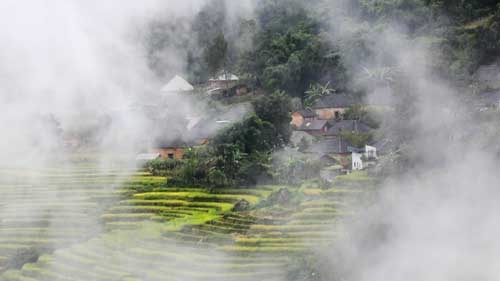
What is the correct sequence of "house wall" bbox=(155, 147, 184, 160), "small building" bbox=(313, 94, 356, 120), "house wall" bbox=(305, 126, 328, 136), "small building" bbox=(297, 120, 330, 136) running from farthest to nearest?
"small building" bbox=(313, 94, 356, 120) → "small building" bbox=(297, 120, 330, 136) → "house wall" bbox=(305, 126, 328, 136) → "house wall" bbox=(155, 147, 184, 160)

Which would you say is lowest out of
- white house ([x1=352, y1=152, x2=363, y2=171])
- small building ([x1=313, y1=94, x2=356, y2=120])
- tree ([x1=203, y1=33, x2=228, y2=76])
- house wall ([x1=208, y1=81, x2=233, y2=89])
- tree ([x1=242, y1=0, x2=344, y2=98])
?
white house ([x1=352, y1=152, x2=363, y2=171])

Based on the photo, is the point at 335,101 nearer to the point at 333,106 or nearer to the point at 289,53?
the point at 333,106

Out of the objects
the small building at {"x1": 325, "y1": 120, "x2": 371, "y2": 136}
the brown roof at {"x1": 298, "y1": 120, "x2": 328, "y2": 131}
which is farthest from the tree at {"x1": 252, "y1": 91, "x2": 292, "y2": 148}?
the brown roof at {"x1": 298, "y1": 120, "x2": 328, "y2": 131}

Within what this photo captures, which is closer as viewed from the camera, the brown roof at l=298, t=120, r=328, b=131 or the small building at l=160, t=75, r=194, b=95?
the small building at l=160, t=75, r=194, b=95

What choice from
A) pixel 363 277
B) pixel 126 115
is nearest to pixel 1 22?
pixel 126 115

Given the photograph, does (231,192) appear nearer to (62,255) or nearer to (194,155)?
(194,155)

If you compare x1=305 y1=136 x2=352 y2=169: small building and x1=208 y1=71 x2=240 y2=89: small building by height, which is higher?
x1=208 y1=71 x2=240 y2=89: small building

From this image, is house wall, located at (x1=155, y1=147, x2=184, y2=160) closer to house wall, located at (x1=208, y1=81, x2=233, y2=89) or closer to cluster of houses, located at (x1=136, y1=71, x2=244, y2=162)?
cluster of houses, located at (x1=136, y1=71, x2=244, y2=162)

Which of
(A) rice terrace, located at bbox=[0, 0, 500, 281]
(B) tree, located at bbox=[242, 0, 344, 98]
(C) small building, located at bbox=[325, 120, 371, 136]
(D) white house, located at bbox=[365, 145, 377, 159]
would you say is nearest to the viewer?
(A) rice terrace, located at bbox=[0, 0, 500, 281]
